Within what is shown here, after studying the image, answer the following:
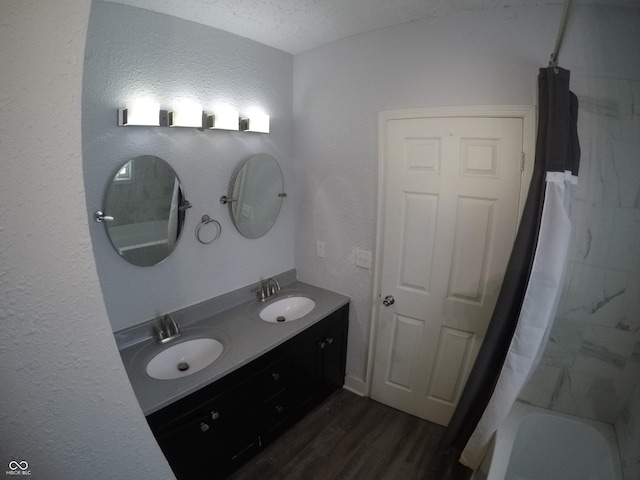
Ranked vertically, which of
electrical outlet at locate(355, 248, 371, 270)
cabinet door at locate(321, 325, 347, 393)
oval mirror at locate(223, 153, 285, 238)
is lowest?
cabinet door at locate(321, 325, 347, 393)

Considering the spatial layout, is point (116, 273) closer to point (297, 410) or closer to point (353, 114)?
point (297, 410)

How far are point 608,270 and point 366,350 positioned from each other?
152 cm

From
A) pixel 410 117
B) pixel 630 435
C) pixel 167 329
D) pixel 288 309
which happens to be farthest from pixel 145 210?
pixel 630 435

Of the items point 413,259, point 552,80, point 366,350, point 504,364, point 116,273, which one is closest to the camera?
point 552,80

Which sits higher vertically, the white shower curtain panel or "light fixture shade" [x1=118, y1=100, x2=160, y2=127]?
"light fixture shade" [x1=118, y1=100, x2=160, y2=127]

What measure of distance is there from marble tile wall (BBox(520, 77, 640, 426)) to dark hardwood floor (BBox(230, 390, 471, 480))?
2.70 feet

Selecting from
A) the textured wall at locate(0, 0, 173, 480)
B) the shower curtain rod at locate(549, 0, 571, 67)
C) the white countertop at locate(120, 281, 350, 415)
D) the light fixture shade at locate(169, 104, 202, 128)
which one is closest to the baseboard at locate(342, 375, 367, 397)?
the white countertop at locate(120, 281, 350, 415)

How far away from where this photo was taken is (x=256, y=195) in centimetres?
206

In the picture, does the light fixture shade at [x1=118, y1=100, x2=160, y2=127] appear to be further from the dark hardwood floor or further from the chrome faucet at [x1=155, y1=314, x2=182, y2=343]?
the dark hardwood floor

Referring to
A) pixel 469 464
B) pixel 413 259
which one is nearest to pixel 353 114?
pixel 413 259

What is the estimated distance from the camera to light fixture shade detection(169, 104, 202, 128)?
1543 mm

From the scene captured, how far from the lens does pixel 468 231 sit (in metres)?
1.69

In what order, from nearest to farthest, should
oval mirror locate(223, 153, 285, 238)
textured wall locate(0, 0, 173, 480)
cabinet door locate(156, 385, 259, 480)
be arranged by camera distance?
textured wall locate(0, 0, 173, 480) < cabinet door locate(156, 385, 259, 480) < oval mirror locate(223, 153, 285, 238)

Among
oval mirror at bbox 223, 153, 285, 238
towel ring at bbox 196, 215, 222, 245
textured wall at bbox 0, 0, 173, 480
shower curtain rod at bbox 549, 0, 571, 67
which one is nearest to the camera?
textured wall at bbox 0, 0, 173, 480
